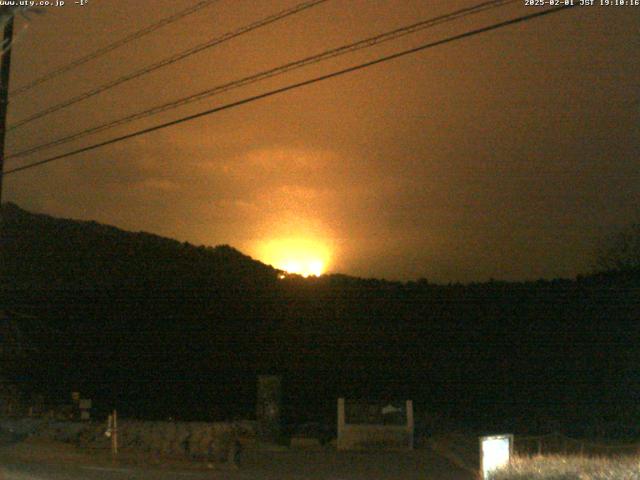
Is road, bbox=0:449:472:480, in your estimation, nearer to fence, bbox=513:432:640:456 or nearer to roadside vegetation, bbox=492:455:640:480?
fence, bbox=513:432:640:456

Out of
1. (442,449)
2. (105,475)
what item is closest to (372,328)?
(442,449)

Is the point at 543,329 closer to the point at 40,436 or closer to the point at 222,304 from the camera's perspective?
the point at 222,304

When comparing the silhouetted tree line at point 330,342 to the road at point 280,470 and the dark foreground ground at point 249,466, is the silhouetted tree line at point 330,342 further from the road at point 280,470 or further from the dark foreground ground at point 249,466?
the road at point 280,470

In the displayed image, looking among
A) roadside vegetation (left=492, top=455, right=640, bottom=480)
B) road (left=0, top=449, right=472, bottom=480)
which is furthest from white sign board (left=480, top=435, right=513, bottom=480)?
road (left=0, top=449, right=472, bottom=480)

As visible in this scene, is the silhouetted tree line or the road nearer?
the road

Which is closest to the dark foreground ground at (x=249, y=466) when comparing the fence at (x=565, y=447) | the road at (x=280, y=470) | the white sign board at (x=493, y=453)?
the road at (x=280, y=470)
